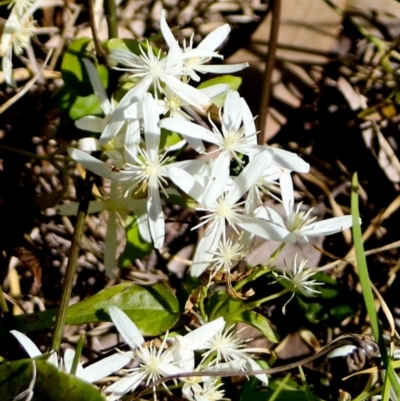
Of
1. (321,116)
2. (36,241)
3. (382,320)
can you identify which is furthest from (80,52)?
(382,320)

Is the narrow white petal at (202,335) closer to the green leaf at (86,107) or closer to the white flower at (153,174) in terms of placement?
the white flower at (153,174)

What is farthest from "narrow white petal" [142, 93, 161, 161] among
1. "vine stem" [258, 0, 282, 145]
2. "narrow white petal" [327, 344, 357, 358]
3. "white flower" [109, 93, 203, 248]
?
"narrow white petal" [327, 344, 357, 358]

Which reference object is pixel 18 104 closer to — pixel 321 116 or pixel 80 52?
pixel 80 52

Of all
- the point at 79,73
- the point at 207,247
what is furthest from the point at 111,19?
the point at 207,247

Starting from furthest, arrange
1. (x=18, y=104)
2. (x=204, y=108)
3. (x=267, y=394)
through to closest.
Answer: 1. (x=18, y=104)
2. (x=267, y=394)
3. (x=204, y=108)

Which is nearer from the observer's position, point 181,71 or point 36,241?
point 181,71

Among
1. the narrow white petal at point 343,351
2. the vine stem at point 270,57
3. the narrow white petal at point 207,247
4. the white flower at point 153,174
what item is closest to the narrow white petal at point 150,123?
the white flower at point 153,174
